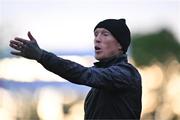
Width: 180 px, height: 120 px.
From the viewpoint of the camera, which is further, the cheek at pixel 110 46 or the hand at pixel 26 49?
the cheek at pixel 110 46

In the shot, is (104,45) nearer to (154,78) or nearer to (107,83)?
(107,83)

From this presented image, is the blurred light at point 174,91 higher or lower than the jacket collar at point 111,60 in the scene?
lower

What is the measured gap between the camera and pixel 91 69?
14.0 ft

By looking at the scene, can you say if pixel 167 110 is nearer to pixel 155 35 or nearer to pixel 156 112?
pixel 156 112

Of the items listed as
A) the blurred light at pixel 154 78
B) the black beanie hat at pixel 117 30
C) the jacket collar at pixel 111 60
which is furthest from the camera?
the blurred light at pixel 154 78

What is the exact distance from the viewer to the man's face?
4.51 metres

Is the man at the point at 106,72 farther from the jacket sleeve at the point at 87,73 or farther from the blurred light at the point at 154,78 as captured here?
the blurred light at the point at 154,78

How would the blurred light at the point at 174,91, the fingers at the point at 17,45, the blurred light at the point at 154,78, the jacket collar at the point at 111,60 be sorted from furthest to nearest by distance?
the blurred light at the point at 154,78 → the blurred light at the point at 174,91 → the jacket collar at the point at 111,60 → the fingers at the point at 17,45

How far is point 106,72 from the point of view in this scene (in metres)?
4.29

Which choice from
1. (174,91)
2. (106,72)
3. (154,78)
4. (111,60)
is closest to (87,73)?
(106,72)

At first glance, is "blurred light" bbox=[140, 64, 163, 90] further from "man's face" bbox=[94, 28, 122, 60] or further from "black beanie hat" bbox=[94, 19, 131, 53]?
"man's face" bbox=[94, 28, 122, 60]

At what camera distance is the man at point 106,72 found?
416 centimetres

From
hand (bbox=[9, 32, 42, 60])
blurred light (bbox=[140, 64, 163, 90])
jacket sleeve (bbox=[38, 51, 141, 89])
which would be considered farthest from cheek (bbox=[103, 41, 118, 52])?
blurred light (bbox=[140, 64, 163, 90])

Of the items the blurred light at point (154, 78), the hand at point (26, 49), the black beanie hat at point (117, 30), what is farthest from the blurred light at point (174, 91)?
the hand at point (26, 49)
